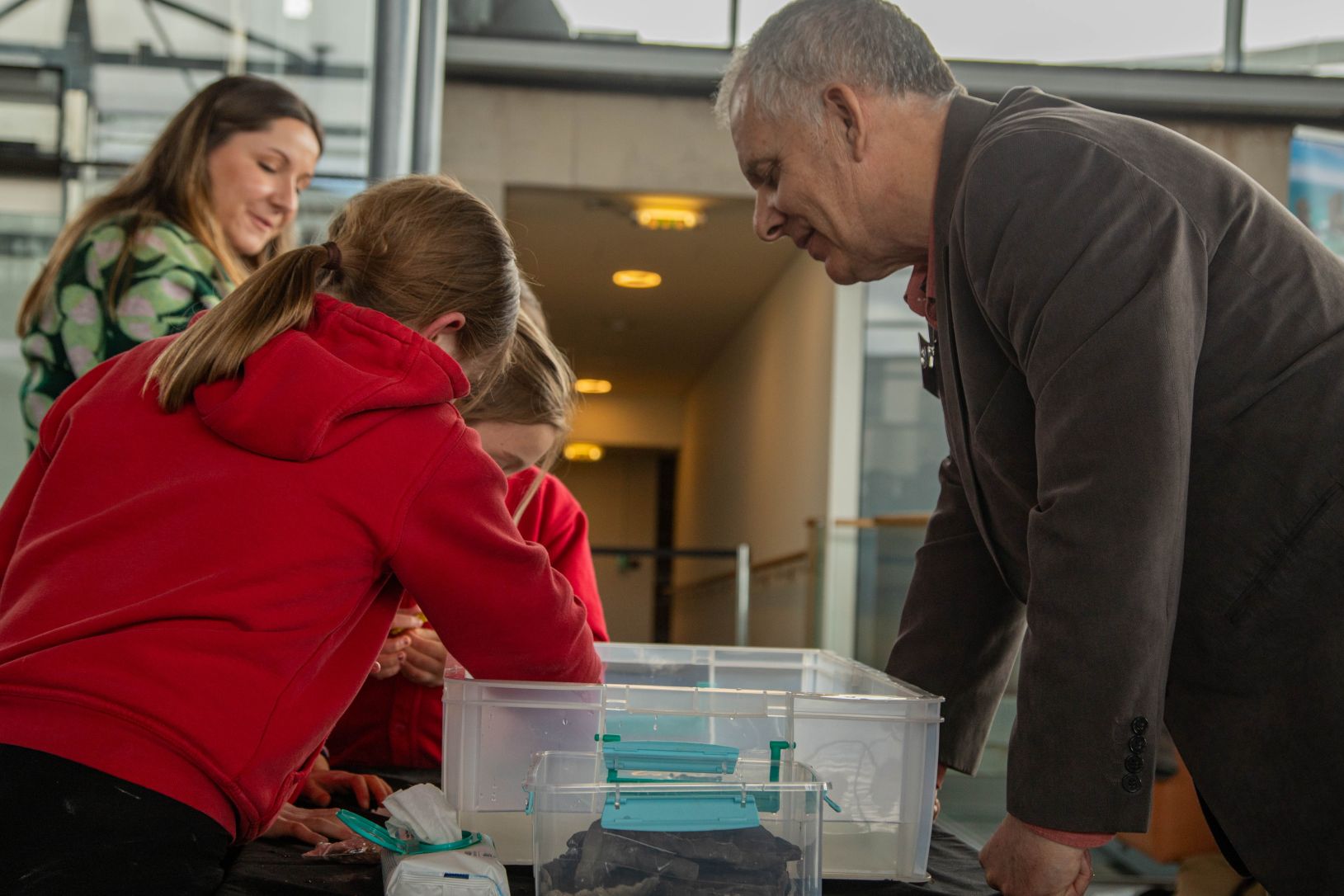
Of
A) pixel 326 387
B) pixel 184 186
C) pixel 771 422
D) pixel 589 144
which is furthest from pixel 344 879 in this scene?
pixel 771 422

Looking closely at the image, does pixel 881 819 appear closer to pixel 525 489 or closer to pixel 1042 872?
pixel 1042 872

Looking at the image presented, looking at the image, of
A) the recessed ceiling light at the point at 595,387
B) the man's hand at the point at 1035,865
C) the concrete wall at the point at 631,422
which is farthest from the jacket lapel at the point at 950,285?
the concrete wall at the point at 631,422

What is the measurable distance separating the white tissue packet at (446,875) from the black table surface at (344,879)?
76mm

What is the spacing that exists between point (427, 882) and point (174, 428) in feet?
1.50

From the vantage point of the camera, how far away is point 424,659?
1.62m

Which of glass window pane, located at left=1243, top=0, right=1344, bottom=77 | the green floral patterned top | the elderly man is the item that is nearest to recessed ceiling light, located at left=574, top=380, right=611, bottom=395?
glass window pane, located at left=1243, top=0, right=1344, bottom=77

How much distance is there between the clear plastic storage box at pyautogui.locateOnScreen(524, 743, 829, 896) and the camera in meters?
0.82

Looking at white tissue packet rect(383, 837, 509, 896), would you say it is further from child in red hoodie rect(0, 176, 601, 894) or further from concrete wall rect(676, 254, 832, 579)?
concrete wall rect(676, 254, 832, 579)

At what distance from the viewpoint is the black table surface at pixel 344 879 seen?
912 millimetres

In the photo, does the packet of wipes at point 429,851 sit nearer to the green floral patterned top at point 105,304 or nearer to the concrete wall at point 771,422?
the green floral patterned top at point 105,304

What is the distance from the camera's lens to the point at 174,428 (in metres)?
1.06

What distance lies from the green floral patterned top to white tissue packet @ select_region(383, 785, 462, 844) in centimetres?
129

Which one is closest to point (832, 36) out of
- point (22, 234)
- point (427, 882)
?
point (427, 882)

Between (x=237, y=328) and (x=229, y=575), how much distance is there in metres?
0.23
